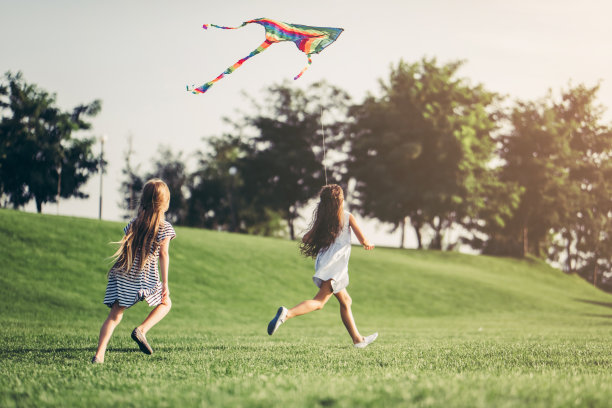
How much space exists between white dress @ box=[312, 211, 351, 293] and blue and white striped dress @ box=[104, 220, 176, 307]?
7.06 feet

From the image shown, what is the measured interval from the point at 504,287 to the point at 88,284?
25427 millimetres

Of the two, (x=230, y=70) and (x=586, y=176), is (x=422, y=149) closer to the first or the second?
(x=586, y=176)

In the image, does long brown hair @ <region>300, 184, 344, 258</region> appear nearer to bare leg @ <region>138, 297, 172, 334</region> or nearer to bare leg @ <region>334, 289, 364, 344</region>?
bare leg @ <region>334, 289, 364, 344</region>

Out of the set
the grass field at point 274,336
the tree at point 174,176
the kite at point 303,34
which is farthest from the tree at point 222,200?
the kite at point 303,34

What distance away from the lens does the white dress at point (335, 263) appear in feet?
25.3

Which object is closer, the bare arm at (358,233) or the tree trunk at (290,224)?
the bare arm at (358,233)

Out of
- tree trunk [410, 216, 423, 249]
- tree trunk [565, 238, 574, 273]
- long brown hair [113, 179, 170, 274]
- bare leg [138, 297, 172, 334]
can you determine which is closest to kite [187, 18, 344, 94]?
long brown hair [113, 179, 170, 274]

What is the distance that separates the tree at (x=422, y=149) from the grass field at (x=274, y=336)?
17.5 ft

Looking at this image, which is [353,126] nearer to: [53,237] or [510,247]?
[510,247]

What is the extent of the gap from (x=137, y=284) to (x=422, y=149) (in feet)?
156

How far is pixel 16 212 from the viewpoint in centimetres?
2752

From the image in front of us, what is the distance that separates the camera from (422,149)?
5219 cm

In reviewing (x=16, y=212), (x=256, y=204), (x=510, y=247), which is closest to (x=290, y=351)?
(x=16, y=212)

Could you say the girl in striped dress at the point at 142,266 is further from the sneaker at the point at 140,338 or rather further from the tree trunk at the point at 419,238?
the tree trunk at the point at 419,238
